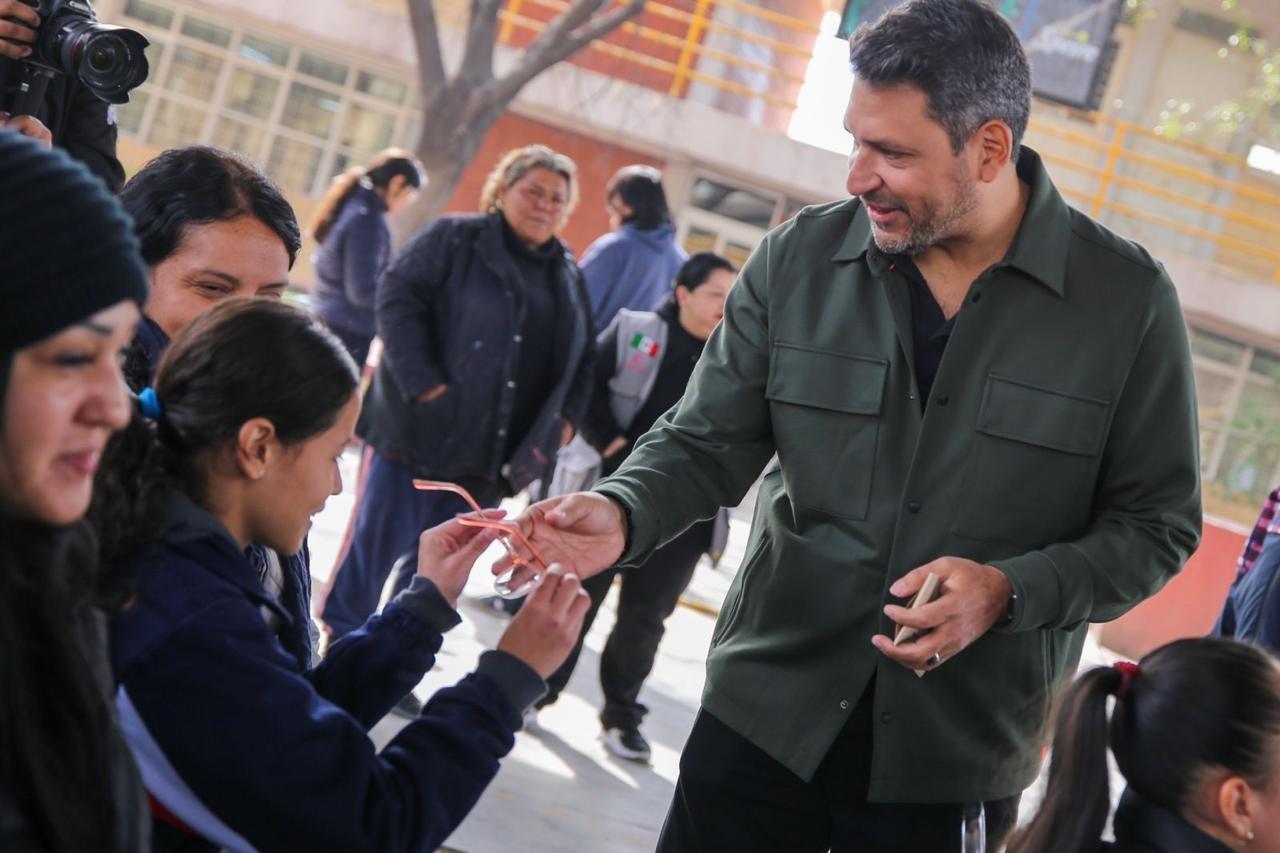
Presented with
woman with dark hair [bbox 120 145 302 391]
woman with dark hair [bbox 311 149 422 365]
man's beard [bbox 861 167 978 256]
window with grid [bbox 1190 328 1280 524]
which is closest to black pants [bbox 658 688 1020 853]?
man's beard [bbox 861 167 978 256]

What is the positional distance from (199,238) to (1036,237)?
1.51 metres

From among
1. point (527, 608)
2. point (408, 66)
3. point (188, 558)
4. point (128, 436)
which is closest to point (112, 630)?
point (188, 558)

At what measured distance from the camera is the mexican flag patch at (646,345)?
604 centimetres

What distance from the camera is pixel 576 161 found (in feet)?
59.6

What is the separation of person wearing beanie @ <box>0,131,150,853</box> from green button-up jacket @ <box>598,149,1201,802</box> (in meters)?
1.21

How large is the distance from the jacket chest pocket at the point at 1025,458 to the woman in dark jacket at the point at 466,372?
11.1ft

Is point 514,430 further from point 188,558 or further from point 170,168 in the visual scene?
point 188,558

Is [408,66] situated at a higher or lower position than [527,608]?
higher

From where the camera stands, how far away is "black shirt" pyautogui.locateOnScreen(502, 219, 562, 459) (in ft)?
19.3

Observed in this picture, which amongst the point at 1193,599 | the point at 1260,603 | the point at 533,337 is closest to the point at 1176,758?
the point at 1260,603

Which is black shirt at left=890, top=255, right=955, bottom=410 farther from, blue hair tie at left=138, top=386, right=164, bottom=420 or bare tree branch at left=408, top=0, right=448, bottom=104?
bare tree branch at left=408, top=0, right=448, bottom=104

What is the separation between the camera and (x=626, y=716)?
583 centimetres

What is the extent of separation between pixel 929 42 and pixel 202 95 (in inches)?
702

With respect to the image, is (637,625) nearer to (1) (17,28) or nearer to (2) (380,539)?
(2) (380,539)
